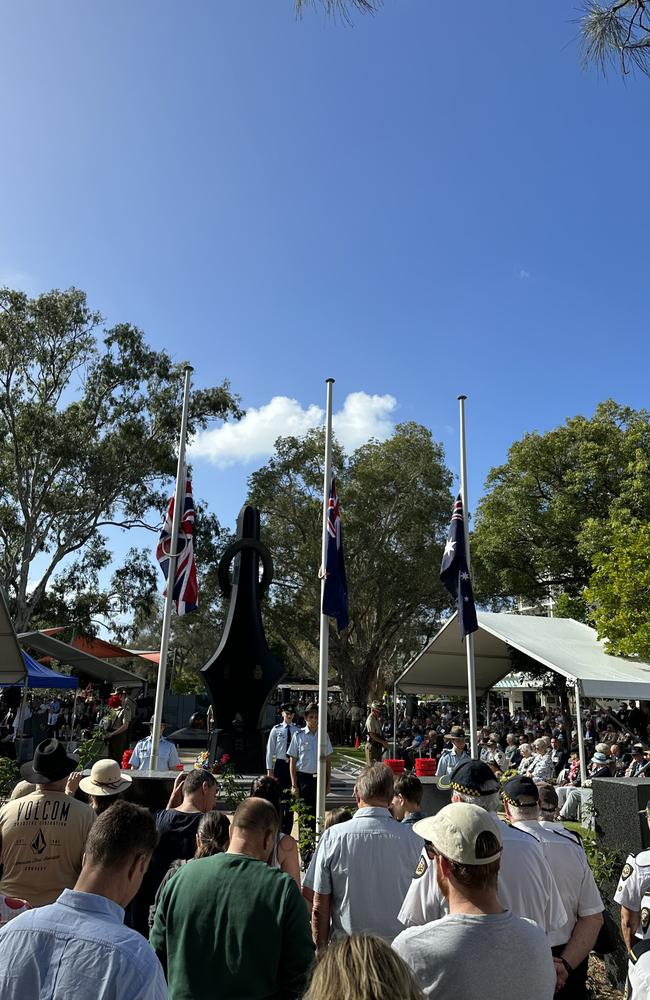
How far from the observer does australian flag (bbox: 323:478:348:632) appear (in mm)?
10898

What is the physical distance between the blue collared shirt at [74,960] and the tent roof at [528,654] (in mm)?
14031

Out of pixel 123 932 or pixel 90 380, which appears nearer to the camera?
pixel 123 932

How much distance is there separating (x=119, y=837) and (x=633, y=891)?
10.6 ft

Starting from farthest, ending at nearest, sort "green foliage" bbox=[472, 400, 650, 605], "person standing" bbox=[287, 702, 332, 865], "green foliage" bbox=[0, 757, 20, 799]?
"green foliage" bbox=[472, 400, 650, 605]
"person standing" bbox=[287, 702, 332, 865]
"green foliage" bbox=[0, 757, 20, 799]

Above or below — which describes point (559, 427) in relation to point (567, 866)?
above

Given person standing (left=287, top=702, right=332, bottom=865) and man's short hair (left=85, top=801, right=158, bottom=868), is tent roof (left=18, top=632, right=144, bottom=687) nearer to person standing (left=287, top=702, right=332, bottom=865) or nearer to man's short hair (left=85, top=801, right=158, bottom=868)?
person standing (left=287, top=702, right=332, bottom=865)

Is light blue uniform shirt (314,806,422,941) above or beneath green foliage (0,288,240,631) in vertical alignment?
beneath

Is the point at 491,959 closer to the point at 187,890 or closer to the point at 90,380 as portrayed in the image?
the point at 187,890

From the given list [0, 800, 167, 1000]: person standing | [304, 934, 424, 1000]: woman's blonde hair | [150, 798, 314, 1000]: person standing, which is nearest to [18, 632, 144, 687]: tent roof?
[150, 798, 314, 1000]: person standing

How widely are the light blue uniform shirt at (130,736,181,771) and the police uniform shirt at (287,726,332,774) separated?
1746mm

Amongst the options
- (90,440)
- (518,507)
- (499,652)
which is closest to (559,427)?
(518,507)

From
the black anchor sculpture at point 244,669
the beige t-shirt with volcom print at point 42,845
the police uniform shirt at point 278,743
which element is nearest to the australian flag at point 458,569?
the police uniform shirt at point 278,743

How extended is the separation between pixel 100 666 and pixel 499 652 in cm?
1590

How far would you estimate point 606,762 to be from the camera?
1366 centimetres
